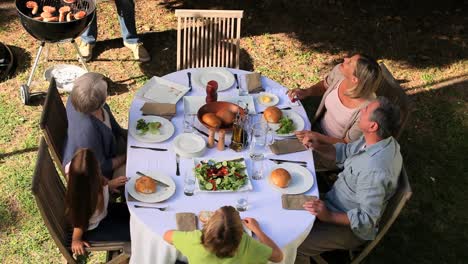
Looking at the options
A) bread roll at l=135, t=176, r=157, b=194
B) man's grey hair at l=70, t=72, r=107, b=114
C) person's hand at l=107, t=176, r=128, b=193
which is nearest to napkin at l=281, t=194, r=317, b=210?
bread roll at l=135, t=176, r=157, b=194

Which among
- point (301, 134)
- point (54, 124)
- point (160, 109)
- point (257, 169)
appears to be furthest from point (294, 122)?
point (54, 124)

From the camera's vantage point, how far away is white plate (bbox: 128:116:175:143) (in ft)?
13.4

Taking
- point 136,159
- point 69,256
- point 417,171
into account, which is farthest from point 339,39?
point 69,256

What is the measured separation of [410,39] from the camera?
7.70 m

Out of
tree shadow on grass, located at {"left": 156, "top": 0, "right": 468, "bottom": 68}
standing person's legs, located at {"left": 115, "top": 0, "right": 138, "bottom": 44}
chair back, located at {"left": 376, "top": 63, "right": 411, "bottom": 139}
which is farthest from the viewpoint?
tree shadow on grass, located at {"left": 156, "top": 0, "right": 468, "bottom": 68}

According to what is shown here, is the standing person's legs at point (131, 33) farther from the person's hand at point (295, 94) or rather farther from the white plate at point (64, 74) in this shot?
the person's hand at point (295, 94)

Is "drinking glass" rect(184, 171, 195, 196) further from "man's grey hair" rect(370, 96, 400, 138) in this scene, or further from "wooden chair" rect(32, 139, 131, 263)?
"man's grey hair" rect(370, 96, 400, 138)

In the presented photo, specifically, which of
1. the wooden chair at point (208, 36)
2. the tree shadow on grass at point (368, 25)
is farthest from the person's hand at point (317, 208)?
the tree shadow on grass at point (368, 25)

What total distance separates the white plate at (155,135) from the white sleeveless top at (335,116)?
140 centimetres

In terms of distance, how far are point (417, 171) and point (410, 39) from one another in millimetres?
2714

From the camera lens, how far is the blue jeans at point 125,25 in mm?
6520

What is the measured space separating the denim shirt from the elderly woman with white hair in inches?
69.8

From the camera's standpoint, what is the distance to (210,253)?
3111 millimetres

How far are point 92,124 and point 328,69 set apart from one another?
386cm
